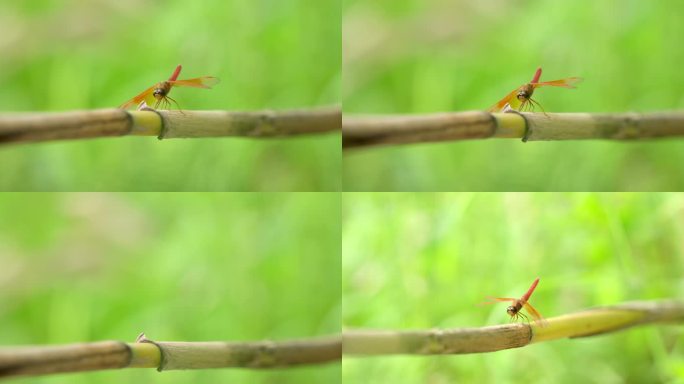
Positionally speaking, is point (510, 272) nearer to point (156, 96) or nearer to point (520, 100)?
point (520, 100)

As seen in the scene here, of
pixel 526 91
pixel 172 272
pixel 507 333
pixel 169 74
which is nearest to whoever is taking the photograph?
pixel 507 333

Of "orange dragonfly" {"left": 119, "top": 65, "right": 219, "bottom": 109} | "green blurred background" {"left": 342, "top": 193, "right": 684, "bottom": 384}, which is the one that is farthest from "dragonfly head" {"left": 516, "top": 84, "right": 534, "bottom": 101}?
"orange dragonfly" {"left": 119, "top": 65, "right": 219, "bottom": 109}

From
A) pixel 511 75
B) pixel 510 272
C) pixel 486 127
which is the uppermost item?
pixel 511 75

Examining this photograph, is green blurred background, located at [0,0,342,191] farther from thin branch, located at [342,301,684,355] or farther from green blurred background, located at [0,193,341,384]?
thin branch, located at [342,301,684,355]

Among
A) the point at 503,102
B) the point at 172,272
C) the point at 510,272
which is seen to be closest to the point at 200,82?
the point at 172,272

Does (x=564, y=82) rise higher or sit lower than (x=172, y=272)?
higher

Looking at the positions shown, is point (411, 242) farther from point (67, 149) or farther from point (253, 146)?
point (67, 149)
